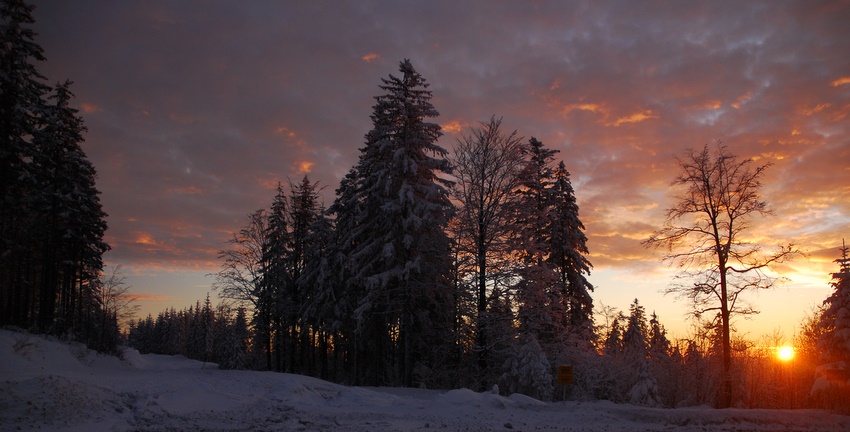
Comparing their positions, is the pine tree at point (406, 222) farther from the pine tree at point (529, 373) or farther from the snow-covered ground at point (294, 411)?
the snow-covered ground at point (294, 411)

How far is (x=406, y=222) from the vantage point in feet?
76.6

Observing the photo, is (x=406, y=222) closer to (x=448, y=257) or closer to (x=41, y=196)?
(x=448, y=257)

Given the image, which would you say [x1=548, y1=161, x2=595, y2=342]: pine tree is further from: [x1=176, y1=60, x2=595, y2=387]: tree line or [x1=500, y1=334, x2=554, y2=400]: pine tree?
[x1=500, y1=334, x2=554, y2=400]: pine tree

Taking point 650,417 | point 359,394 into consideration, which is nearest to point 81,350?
point 359,394

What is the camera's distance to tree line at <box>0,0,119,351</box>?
23438mm

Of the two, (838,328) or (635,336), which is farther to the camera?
(635,336)

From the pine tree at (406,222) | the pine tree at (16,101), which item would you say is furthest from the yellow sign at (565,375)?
the pine tree at (16,101)

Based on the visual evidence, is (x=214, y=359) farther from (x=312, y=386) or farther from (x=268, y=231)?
(x=312, y=386)

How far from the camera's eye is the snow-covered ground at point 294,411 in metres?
9.23

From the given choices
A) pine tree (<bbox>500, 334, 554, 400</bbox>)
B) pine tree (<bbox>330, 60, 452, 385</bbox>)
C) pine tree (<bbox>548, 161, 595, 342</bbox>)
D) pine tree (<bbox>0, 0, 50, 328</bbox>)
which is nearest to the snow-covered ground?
pine tree (<bbox>500, 334, 554, 400</bbox>)

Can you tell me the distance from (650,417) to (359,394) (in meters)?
8.71

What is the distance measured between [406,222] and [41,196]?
23.9 meters

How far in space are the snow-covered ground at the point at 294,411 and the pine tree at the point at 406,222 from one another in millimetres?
7741

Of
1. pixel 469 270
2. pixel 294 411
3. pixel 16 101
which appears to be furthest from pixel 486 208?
pixel 16 101
